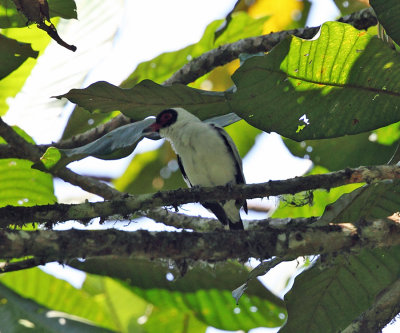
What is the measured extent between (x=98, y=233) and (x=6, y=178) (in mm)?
2080

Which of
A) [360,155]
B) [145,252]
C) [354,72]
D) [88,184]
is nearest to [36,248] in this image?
[145,252]

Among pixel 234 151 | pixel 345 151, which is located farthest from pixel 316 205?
pixel 234 151

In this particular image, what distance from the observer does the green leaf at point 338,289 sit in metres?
3.17

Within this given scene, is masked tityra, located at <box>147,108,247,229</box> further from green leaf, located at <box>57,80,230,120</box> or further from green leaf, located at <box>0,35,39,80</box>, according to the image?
green leaf, located at <box>0,35,39,80</box>

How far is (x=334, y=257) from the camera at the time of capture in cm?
295

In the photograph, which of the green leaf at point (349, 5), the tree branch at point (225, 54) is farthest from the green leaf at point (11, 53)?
the green leaf at point (349, 5)

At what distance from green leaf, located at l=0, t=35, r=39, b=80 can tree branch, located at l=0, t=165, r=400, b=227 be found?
1.11 meters

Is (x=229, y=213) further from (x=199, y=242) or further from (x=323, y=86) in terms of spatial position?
(x=199, y=242)

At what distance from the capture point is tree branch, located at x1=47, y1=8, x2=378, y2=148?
13.6ft

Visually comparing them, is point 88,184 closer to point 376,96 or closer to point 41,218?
point 41,218

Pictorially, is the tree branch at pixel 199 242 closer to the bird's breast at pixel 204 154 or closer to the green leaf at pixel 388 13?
the green leaf at pixel 388 13

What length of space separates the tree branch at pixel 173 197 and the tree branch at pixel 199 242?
200mm

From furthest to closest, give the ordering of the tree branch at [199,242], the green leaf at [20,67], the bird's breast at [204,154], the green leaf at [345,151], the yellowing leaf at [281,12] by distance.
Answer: the yellowing leaf at [281,12] < the bird's breast at [204,154] < the green leaf at [20,67] < the green leaf at [345,151] < the tree branch at [199,242]

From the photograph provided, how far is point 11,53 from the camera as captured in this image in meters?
3.47
